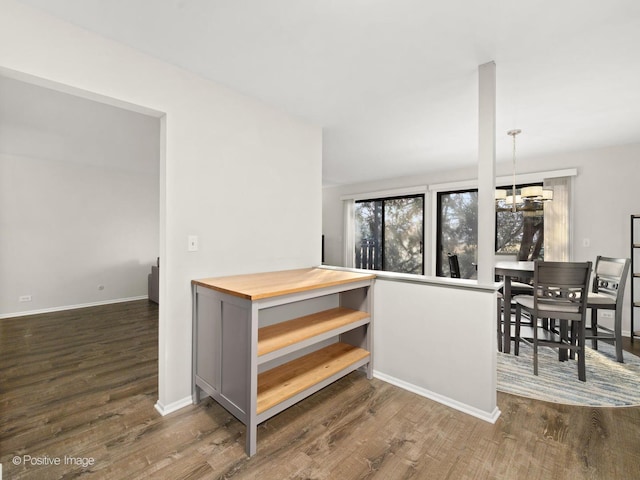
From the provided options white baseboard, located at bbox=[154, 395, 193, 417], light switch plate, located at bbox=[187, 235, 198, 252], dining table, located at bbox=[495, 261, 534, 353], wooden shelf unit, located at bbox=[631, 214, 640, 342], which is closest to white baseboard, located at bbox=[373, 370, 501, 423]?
dining table, located at bbox=[495, 261, 534, 353]

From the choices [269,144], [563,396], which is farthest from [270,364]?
[563,396]

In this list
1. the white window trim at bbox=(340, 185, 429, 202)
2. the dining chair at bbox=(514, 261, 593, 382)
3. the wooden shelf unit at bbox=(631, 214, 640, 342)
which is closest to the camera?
the dining chair at bbox=(514, 261, 593, 382)

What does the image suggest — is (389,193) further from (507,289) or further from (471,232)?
(507,289)

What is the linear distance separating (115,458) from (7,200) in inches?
187

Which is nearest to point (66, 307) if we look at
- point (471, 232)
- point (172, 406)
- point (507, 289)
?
point (172, 406)

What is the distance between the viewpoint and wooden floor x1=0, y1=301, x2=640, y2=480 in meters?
1.51

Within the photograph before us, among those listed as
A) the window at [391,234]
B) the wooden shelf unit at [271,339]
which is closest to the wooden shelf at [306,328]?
the wooden shelf unit at [271,339]

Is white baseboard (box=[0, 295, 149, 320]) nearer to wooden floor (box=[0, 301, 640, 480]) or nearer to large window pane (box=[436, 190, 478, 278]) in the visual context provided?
wooden floor (box=[0, 301, 640, 480])

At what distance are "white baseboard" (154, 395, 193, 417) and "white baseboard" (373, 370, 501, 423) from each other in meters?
1.50

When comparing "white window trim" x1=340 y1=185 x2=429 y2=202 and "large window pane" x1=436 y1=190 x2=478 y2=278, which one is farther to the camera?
"white window trim" x1=340 y1=185 x2=429 y2=202

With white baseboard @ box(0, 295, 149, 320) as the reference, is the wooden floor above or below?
below

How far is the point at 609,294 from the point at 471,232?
2362 millimetres

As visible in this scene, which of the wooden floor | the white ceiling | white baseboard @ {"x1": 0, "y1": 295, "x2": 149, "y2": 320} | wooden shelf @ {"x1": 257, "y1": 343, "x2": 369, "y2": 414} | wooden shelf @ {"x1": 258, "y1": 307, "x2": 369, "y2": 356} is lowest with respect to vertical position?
the wooden floor

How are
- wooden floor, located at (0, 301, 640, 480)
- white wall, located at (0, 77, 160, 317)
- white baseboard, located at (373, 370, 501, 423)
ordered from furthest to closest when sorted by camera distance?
white wall, located at (0, 77, 160, 317), white baseboard, located at (373, 370, 501, 423), wooden floor, located at (0, 301, 640, 480)
